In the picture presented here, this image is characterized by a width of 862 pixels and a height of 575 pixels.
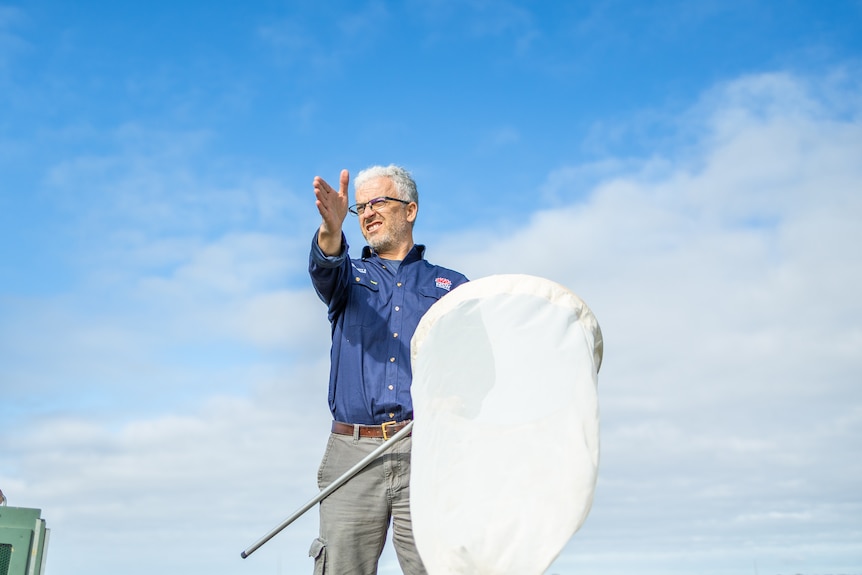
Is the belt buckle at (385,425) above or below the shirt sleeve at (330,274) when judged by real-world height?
below

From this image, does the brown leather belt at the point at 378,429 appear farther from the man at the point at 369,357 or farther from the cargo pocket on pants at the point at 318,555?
the cargo pocket on pants at the point at 318,555

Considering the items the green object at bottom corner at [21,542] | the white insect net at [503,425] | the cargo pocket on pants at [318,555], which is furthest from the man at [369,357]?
the green object at bottom corner at [21,542]

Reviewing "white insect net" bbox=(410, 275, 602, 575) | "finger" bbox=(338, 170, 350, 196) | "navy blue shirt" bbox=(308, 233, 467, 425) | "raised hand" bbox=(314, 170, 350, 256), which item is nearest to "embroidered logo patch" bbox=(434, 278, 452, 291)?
"navy blue shirt" bbox=(308, 233, 467, 425)

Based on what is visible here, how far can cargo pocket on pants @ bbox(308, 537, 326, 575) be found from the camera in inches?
155

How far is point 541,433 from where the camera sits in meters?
2.91

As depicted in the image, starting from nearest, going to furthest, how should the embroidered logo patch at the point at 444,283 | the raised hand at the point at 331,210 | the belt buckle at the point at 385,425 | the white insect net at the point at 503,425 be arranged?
the white insect net at the point at 503,425, the raised hand at the point at 331,210, the belt buckle at the point at 385,425, the embroidered logo patch at the point at 444,283

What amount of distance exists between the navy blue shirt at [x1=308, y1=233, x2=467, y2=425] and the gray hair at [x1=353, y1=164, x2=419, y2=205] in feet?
1.22

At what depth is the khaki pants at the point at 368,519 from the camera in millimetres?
3932

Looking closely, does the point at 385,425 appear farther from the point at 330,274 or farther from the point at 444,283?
the point at 444,283

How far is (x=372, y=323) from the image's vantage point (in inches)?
171

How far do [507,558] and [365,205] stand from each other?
2452 mm

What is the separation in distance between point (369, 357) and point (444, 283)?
0.60m

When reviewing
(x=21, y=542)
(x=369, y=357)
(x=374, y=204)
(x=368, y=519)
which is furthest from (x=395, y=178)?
(x=21, y=542)

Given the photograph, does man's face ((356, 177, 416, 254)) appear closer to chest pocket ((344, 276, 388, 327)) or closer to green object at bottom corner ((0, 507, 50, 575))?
chest pocket ((344, 276, 388, 327))
